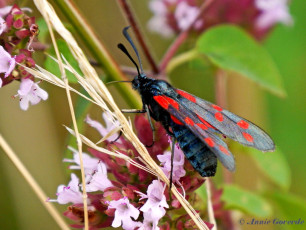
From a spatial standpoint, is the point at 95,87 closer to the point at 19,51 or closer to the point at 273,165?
the point at 19,51

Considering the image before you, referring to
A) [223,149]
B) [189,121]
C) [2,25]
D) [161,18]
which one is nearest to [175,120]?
[189,121]

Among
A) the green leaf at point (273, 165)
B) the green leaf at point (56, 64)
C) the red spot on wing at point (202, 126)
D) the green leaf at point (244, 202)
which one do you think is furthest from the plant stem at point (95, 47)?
the green leaf at point (273, 165)

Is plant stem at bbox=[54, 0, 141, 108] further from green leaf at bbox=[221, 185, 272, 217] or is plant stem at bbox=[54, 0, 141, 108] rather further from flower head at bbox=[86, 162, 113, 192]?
green leaf at bbox=[221, 185, 272, 217]

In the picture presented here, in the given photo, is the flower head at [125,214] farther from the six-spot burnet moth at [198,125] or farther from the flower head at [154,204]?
the six-spot burnet moth at [198,125]

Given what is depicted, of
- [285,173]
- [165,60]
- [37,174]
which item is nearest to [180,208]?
[165,60]

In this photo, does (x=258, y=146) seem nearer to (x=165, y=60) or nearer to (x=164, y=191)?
(x=164, y=191)

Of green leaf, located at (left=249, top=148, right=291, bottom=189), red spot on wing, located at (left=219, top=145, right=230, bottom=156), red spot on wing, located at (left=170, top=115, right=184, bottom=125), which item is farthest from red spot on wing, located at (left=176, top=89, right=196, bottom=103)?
green leaf, located at (left=249, top=148, right=291, bottom=189)
